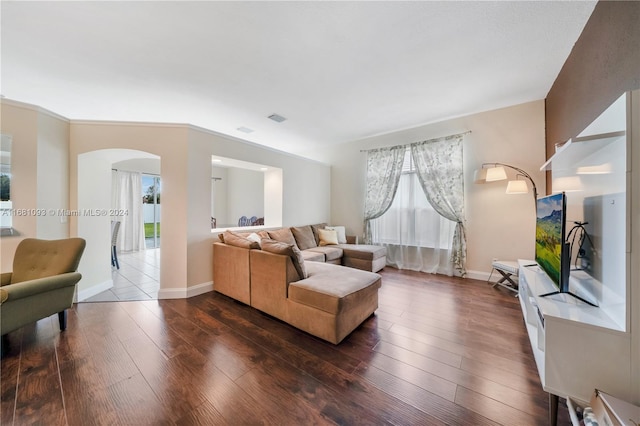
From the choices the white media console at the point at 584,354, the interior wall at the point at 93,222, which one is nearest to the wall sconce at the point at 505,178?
the white media console at the point at 584,354

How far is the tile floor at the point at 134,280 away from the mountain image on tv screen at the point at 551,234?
14.1ft

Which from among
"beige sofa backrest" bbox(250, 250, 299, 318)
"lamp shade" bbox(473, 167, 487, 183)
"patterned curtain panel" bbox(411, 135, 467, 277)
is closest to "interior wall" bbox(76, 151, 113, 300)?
"beige sofa backrest" bbox(250, 250, 299, 318)

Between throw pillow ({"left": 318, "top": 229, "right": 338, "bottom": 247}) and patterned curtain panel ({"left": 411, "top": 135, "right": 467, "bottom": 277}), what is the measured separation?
6.55 ft

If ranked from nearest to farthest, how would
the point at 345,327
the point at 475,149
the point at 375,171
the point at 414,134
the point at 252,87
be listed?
the point at 345,327, the point at 252,87, the point at 475,149, the point at 414,134, the point at 375,171

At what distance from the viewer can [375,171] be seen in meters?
4.77

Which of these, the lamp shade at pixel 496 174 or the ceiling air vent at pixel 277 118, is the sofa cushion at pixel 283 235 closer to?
the ceiling air vent at pixel 277 118

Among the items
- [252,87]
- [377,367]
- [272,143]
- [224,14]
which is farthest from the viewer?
[272,143]

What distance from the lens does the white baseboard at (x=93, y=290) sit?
112 inches

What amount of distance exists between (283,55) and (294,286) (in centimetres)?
239

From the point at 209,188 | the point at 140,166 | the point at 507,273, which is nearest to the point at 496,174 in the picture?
the point at 507,273

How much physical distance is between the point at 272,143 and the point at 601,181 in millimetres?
5238

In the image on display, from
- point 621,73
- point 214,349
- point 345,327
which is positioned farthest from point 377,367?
point 621,73

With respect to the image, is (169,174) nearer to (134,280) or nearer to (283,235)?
(283,235)

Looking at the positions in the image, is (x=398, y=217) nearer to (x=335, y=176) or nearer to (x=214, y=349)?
(x=335, y=176)
